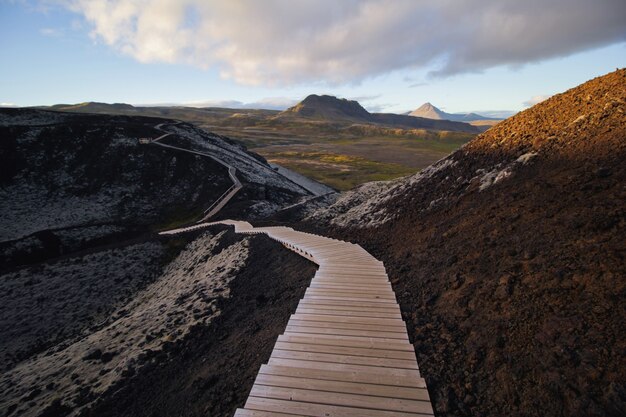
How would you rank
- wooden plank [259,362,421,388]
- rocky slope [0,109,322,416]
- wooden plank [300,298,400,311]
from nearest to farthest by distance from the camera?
wooden plank [259,362,421,388]
wooden plank [300,298,400,311]
rocky slope [0,109,322,416]

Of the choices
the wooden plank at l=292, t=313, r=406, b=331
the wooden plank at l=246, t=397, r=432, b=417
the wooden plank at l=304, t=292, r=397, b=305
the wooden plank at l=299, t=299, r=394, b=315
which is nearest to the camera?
the wooden plank at l=246, t=397, r=432, b=417

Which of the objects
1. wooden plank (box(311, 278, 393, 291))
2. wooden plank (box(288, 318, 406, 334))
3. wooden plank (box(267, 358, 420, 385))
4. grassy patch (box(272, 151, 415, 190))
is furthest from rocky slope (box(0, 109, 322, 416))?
grassy patch (box(272, 151, 415, 190))

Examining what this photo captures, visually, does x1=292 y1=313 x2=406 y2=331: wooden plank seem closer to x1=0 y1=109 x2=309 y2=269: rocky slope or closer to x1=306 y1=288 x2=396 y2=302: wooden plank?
x1=306 y1=288 x2=396 y2=302: wooden plank

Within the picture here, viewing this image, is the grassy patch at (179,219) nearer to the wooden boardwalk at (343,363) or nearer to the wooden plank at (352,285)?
the wooden plank at (352,285)

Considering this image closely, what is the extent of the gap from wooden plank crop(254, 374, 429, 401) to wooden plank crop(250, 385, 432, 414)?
0.09m

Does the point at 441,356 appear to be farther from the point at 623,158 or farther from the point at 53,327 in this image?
the point at 53,327

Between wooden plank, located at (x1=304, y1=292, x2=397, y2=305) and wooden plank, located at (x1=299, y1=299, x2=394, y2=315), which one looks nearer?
wooden plank, located at (x1=299, y1=299, x2=394, y2=315)

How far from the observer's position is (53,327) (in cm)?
2227

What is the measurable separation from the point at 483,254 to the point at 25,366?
21047 millimetres

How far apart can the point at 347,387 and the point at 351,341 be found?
5.36ft

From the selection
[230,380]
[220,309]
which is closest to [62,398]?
[220,309]

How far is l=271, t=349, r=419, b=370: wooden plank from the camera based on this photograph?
757cm

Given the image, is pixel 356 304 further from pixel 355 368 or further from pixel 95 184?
pixel 95 184

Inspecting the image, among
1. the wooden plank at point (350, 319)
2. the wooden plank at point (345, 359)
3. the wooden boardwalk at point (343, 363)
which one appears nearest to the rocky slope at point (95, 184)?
the wooden boardwalk at point (343, 363)
